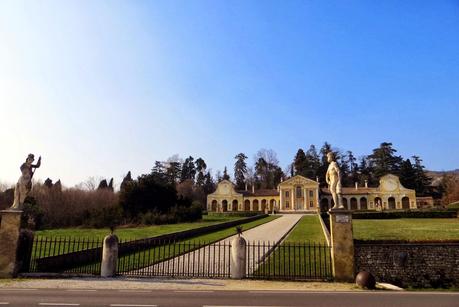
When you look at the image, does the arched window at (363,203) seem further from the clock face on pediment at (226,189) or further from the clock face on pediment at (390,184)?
the clock face on pediment at (226,189)

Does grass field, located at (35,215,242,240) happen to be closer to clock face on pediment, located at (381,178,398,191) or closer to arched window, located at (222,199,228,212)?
arched window, located at (222,199,228,212)

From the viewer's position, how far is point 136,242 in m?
18.3

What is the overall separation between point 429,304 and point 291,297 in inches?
128

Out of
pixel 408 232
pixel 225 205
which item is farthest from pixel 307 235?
pixel 225 205

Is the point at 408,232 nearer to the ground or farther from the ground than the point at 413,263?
farther from the ground

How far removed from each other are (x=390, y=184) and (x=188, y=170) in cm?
6364

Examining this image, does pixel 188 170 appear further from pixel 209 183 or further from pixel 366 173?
pixel 366 173

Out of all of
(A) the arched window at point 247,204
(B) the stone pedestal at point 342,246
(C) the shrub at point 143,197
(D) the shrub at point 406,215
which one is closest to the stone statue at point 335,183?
(B) the stone pedestal at point 342,246

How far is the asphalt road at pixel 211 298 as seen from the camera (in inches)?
333

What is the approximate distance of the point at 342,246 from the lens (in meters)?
12.1

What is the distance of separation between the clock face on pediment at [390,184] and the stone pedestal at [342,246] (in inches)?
3527

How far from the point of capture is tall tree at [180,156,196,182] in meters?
124

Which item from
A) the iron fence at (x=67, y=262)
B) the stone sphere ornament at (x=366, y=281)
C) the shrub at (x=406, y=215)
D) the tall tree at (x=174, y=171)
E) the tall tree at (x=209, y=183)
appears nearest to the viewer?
the stone sphere ornament at (x=366, y=281)

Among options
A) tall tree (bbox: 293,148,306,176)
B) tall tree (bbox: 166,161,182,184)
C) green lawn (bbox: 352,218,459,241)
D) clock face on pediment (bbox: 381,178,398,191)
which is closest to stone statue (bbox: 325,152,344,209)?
green lawn (bbox: 352,218,459,241)
